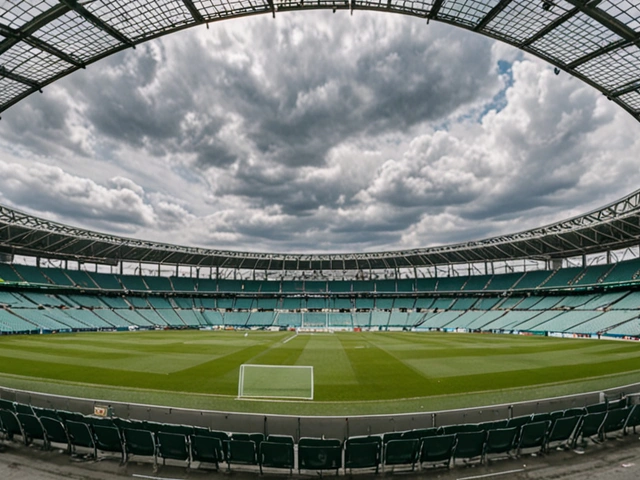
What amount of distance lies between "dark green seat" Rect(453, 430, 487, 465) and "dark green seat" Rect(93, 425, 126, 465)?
8780 mm

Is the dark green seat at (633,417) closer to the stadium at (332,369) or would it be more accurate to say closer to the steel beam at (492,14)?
the stadium at (332,369)

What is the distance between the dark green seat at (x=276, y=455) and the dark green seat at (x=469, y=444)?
13.7ft

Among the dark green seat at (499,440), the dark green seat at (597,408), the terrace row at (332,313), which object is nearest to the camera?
the dark green seat at (499,440)

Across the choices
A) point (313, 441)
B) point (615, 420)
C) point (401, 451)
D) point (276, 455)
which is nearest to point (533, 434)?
point (615, 420)

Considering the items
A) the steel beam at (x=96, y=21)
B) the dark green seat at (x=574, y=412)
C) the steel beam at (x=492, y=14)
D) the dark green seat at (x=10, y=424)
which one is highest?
the steel beam at (x=492, y=14)

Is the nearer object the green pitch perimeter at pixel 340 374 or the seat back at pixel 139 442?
the seat back at pixel 139 442

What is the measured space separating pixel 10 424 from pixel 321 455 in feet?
30.5

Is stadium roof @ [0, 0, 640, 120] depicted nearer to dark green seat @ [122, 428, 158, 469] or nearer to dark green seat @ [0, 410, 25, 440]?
dark green seat @ [0, 410, 25, 440]

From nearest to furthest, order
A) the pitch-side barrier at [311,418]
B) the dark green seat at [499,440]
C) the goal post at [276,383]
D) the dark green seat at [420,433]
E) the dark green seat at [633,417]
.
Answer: the dark green seat at [499,440]
the dark green seat at [420,433]
the pitch-side barrier at [311,418]
the dark green seat at [633,417]
the goal post at [276,383]

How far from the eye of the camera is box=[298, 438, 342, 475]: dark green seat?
28.2 feet

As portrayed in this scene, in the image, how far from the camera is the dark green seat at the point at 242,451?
8.73 metres

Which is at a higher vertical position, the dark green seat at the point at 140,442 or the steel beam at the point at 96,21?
the steel beam at the point at 96,21

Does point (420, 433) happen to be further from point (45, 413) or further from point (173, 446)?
point (45, 413)

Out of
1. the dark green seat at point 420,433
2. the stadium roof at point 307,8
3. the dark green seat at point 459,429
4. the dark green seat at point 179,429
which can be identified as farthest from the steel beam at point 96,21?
the dark green seat at point 459,429
